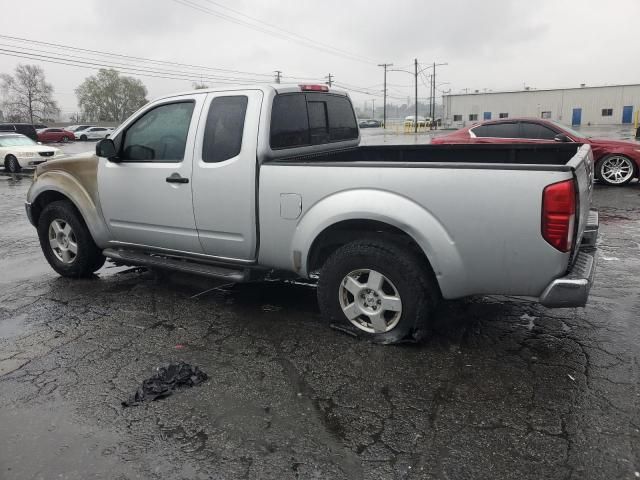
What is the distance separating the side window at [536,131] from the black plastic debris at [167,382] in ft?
32.2

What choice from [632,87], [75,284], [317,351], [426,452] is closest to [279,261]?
[317,351]

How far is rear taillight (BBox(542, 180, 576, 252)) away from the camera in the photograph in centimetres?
304

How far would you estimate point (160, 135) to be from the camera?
4707mm

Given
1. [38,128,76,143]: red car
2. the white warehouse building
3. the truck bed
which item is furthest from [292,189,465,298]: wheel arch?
the white warehouse building

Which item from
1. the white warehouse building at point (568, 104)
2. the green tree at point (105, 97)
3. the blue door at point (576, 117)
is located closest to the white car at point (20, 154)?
the white warehouse building at point (568, 104)

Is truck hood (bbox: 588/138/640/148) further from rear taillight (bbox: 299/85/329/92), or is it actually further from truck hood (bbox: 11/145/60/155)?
truck hood (bbox: 11/145/60/155)

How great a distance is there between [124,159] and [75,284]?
1.59m

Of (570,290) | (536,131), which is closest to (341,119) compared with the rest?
(570,290)

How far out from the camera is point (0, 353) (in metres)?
3.94

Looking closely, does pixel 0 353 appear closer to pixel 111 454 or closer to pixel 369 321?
pixel 111 454

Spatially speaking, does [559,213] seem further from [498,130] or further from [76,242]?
[498,130]

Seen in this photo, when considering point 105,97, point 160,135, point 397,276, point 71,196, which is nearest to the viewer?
point 397,276

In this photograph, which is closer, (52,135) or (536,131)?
(536,131)

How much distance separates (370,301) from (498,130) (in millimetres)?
9093
